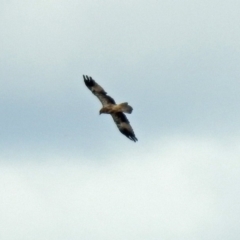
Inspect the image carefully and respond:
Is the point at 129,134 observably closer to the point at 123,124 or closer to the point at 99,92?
the point at 123,124

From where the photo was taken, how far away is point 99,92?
4466 cm

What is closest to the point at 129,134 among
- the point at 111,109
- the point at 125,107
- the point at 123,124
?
the point at 123,124

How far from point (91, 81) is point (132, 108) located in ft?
19.0

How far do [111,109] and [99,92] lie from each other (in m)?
2.33

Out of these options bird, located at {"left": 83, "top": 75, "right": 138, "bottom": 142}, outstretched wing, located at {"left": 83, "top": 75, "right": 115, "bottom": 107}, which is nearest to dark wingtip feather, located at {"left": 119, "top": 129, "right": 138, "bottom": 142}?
bird, located at {"left": 83, "top": 75, "right": 138, "bottom": 142}

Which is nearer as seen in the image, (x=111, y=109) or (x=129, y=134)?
(x=111, y=109)

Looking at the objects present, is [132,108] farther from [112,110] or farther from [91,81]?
[91,81]

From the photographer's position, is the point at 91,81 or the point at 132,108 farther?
the point at 91,81

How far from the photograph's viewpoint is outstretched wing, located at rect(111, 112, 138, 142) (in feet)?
143

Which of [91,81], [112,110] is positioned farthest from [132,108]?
[91,81]

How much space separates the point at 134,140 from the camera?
1779 inches

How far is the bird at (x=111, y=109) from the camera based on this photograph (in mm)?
43219

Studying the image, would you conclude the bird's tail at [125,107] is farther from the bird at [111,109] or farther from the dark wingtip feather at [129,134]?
the dark wingtip feather at [129,134]

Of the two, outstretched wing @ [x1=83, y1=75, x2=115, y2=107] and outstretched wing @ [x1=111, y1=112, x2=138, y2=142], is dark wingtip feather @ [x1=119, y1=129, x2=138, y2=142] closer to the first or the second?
outstretched wing @ [x1=111, y1=112, x2=138, y2=142]
